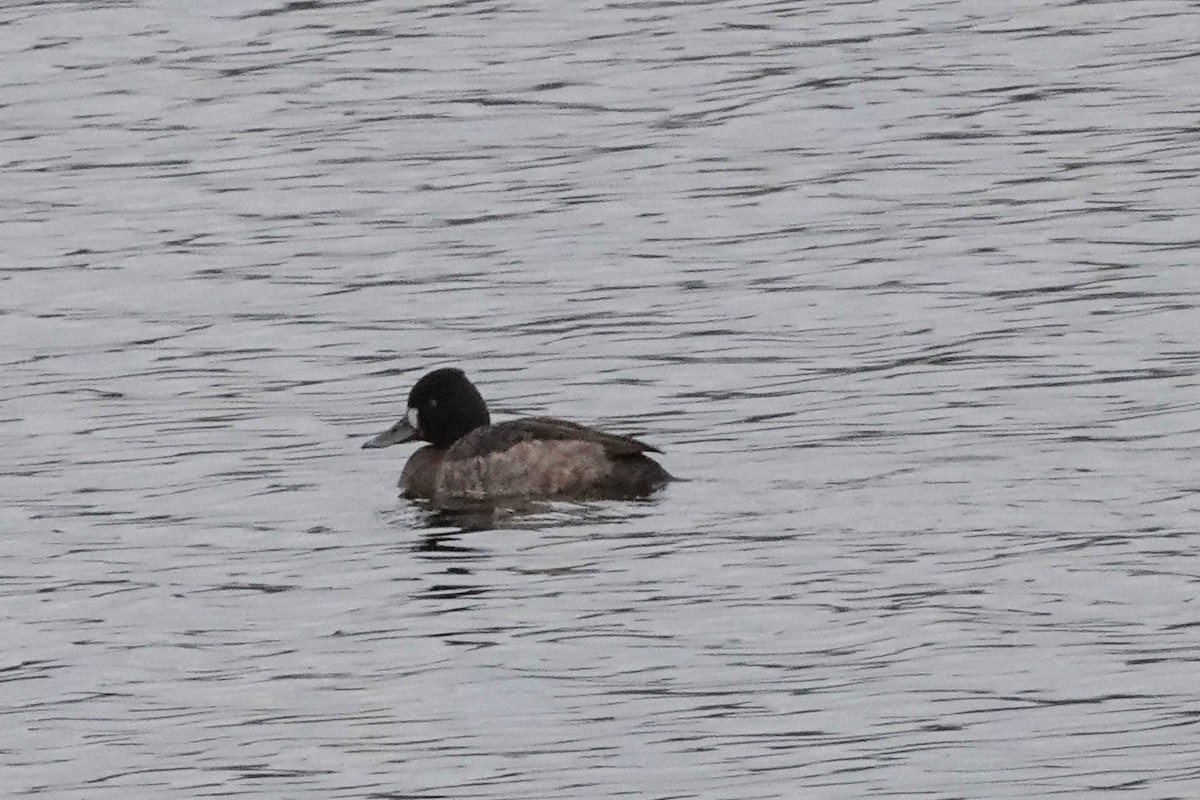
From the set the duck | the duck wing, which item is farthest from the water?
the duck wing

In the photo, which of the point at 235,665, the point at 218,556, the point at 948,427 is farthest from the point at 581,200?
the point at 235,665

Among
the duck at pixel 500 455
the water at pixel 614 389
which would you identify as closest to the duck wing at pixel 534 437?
the duck at pixel 500 455

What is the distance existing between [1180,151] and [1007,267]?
129 inches

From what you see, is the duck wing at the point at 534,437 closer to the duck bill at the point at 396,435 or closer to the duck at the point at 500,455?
the duck at the point at 500,455

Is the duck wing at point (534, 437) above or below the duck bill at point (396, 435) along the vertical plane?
above

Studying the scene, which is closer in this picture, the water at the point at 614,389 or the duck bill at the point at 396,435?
the water at the point at 614,389

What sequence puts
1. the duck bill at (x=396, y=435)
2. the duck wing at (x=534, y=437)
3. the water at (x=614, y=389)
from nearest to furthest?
the water at (x=614, y=389)
the duck wing at (x=534, y=437)
the duck bill at (x=396, y=435)

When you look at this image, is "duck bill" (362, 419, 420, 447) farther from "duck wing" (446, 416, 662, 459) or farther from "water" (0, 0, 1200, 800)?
"duck wing" (446, 416, 662, 459)

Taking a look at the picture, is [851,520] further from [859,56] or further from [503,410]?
[859,56]

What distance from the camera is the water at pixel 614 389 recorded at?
35.4ft

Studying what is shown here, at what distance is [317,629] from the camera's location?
12.2 meters

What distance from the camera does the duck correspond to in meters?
14.5

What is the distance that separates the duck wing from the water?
324mm

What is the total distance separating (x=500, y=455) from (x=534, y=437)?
1.08 feet
